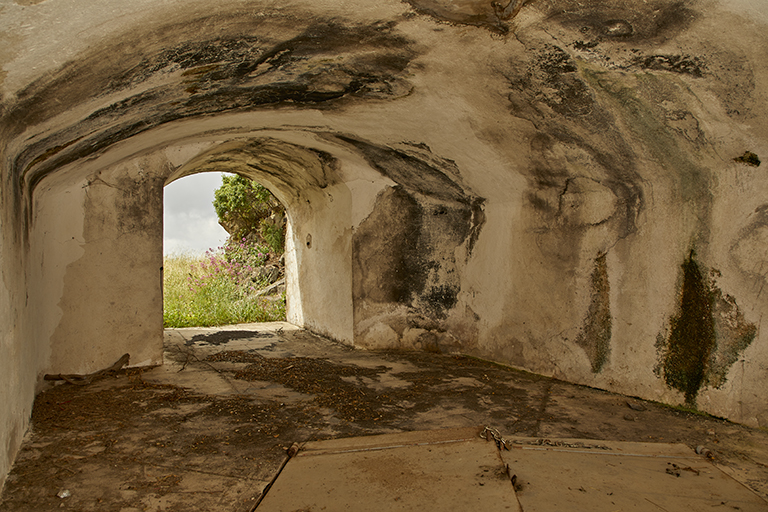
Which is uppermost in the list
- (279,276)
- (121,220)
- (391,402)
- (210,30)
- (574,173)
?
(210,30)

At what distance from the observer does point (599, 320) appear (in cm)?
379

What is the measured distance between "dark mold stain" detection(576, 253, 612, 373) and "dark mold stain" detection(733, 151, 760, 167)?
1.11 meters

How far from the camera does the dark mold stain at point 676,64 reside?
2.40 metres

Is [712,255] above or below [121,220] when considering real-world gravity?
below

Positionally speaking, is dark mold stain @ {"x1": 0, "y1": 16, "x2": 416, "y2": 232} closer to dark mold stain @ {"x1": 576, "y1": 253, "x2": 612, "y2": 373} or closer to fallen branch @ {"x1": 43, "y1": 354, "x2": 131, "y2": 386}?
fallen branch @ {"x1": 43, "y1": 354, "x2": 131, "y2": 386}

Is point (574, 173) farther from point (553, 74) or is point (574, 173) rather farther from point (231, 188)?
point (231, 188)

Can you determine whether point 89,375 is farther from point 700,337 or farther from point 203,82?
point 700,337

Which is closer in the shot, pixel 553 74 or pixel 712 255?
pixel 553 74

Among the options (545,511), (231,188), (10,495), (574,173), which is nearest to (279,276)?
(231,188)

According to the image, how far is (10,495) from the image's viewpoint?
214 cm

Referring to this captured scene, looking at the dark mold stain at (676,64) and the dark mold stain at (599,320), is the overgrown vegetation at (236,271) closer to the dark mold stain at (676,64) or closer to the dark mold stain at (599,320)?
the dark mold stain at (599,320)

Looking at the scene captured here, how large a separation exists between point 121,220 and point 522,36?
3670 mm

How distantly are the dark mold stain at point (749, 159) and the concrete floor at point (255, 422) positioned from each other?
154cm

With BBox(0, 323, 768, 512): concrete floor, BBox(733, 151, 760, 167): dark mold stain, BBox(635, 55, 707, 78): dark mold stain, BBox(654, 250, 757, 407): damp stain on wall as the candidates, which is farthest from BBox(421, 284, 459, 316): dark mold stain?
BBox(635, 55, 707, 78): dark mold stain
